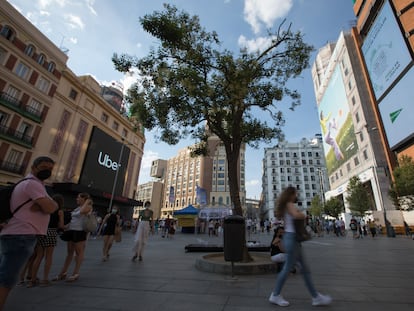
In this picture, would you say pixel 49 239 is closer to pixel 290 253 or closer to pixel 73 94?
pixel 290 253

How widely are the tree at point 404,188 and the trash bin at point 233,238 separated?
24892 millimetres

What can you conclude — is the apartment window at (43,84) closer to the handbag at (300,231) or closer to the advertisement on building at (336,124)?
the handbag at (300,231)

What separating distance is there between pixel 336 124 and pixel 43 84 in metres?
48.9

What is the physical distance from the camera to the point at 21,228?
2.37m

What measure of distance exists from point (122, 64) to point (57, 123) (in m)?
23.1

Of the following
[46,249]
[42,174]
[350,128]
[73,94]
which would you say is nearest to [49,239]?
[46,249]

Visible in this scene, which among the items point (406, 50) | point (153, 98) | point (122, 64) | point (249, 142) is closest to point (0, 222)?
point (153, 98)

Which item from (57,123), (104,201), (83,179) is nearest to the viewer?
(57,123)

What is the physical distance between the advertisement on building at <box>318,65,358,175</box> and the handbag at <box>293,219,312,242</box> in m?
40.8

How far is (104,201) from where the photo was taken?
2984cm

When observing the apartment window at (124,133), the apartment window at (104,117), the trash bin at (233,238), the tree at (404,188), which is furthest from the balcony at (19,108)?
the tree at (404,188)

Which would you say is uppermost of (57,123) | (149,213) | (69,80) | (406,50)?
(406,50)

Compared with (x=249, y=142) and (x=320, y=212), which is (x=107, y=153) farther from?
(x=320, y=212)

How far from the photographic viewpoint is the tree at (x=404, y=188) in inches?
832
